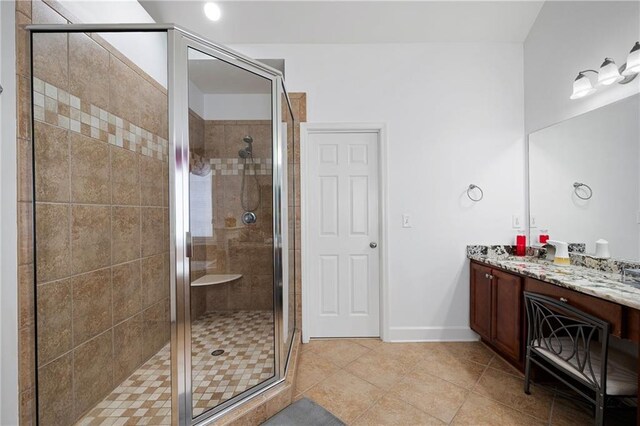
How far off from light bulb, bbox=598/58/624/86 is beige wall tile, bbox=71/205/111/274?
10.6 feet

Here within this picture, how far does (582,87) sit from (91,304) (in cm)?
344

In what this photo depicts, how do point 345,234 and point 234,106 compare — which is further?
point 345,234

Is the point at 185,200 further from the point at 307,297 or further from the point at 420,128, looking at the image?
the point at 420,128

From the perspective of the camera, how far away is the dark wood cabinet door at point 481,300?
6.72 ft

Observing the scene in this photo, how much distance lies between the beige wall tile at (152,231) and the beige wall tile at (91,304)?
0.25 metres

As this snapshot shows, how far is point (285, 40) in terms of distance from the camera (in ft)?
7.51

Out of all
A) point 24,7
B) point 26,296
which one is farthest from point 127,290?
point 24,7

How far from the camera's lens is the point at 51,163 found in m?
1.18

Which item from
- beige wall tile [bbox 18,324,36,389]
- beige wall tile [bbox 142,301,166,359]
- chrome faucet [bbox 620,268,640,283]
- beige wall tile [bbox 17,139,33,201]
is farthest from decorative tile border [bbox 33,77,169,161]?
chrome faucet [bbox 620,268,640,283]

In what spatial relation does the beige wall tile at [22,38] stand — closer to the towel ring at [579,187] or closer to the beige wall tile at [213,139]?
the beige wall tile at [213,139]

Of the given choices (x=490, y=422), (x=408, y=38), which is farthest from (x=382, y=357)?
(x=408, y=38)

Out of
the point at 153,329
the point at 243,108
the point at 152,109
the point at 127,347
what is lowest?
the point at 127,347

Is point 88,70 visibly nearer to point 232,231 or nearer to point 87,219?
point 87,219

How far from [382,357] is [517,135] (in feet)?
7.79
